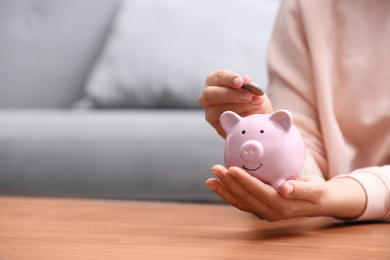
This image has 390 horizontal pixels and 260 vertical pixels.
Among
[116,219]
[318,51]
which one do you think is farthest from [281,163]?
Answer: [318,51]

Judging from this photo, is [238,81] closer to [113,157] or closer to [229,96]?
[229,96]

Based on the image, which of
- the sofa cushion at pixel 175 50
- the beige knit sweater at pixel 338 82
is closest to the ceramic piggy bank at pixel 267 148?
the beige knit sweater at pixel 338 82

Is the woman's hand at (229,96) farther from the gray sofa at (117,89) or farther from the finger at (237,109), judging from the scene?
the gray sofa at (117,89)

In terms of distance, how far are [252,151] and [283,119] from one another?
5cm

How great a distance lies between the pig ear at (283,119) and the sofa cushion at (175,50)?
0.92 metres

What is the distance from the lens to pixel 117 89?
158cm

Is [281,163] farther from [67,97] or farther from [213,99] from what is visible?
[67,97]

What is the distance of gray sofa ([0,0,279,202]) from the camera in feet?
3.92

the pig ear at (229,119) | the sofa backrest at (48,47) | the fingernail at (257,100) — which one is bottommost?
the pig ear at (229,119)

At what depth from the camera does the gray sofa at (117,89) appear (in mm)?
1194

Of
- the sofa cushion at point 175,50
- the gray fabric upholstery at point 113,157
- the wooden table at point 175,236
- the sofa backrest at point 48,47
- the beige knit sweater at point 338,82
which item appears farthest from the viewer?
the sofa backrest at point 48,47

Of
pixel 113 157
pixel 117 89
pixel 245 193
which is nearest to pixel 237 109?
pixel 245 193

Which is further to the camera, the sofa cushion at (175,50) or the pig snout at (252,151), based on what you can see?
the sofa cushion at (175,50)

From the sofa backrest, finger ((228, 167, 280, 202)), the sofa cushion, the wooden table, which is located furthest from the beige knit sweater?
the sofa backrest
